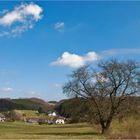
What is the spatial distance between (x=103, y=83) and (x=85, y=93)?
2.92m

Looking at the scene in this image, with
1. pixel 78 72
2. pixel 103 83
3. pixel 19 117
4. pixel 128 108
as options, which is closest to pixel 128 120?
pixel 128 108

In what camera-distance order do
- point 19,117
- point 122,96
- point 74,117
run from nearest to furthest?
point 122,96
point 74,117
point 19,117

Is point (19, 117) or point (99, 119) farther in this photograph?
point (19, 117)

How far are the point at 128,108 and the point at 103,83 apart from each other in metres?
4.94

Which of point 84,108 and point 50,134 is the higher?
point 84,108

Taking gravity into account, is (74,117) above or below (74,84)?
below

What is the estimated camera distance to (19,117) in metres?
200

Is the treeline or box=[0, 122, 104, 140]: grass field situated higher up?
the treeline

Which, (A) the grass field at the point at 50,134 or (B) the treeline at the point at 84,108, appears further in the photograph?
(B) the treeline at the point at 84,108

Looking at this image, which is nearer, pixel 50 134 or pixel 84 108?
pixel 50 134

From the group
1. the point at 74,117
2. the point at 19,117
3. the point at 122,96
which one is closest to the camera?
the point at 122,96

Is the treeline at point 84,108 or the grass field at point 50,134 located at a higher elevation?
the treeline at point 84,108

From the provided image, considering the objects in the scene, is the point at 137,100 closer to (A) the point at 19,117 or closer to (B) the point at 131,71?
(B) the point at 131,71

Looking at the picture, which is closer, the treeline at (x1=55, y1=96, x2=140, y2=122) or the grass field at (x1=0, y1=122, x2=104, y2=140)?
the grass field at (x1=0, y1=122, x2=104, y2=140)
